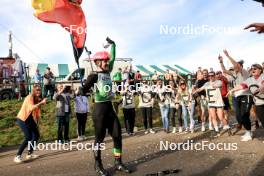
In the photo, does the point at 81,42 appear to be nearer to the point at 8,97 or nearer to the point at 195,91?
the point at 195,91

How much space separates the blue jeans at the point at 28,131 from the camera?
29.9 feet

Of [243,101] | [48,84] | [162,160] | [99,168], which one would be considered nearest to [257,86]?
[243,101]

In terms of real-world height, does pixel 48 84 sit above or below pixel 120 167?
above

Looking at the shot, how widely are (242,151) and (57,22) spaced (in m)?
5.71

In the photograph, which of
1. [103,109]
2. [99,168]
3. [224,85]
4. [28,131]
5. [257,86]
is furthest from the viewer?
[224,85]

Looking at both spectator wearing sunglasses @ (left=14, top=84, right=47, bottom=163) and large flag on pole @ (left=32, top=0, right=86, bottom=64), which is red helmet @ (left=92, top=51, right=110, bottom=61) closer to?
large flag on pole @ (left=32, top=0, right=86, bottom=64)

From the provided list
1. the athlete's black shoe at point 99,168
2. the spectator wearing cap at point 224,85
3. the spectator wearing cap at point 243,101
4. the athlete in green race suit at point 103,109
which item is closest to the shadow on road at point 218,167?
the athlete in green race suit at point 103,109

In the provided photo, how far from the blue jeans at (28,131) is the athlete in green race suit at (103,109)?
→ 2822mm

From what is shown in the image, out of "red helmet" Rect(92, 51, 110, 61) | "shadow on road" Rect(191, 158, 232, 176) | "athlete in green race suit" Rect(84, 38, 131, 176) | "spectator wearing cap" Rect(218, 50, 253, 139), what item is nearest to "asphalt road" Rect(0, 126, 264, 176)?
"shadow on road" Rect(191, 158, 232, 176)

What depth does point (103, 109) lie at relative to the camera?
276 inches

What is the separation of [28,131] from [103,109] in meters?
3.07

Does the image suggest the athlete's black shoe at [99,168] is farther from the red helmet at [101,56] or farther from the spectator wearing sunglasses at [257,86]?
the spectator wearing sunglasses at [257,86]

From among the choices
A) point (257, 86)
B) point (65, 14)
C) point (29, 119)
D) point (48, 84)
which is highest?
point (65, 14)

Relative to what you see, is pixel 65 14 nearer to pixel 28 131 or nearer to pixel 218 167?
pixel 28 131
